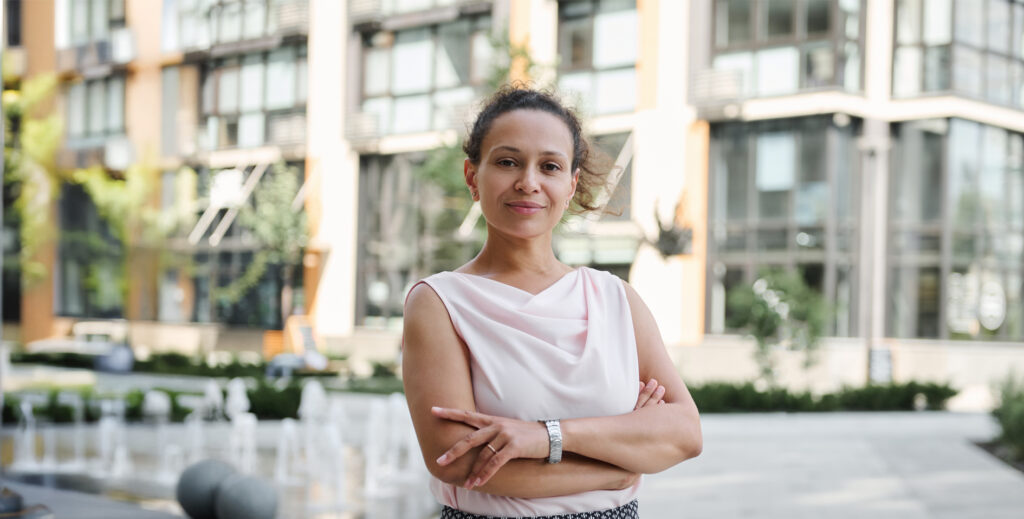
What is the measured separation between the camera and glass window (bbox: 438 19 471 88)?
16.8 meters

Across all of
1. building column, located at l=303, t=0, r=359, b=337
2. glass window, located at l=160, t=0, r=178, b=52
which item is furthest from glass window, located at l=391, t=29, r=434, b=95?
glass window, located at l=160, t=0, r=178, b=52

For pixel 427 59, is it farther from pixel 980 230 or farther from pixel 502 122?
pixel 502 122

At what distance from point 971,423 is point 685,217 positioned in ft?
17.0

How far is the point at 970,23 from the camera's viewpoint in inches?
588

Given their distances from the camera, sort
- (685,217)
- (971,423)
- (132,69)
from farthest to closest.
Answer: (685,217), (132,69), (971,423)

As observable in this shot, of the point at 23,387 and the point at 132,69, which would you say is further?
the point at 132,69

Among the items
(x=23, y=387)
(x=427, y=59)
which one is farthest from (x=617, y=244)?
(x=23, y=387)

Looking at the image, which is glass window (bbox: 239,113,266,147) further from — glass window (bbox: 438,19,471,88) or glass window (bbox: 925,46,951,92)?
glass window (bbox: 925,46,951,92)

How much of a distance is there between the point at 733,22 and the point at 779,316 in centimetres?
535

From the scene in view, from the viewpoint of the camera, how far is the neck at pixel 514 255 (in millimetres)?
1455

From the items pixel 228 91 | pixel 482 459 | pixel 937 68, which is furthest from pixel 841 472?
pixel 228 91

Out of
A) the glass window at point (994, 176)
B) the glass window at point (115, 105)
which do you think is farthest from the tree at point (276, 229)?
the glass window at point (994, 176)

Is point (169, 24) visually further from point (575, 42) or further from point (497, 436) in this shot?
point (497, 436)

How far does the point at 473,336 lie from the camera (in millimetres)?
1362
